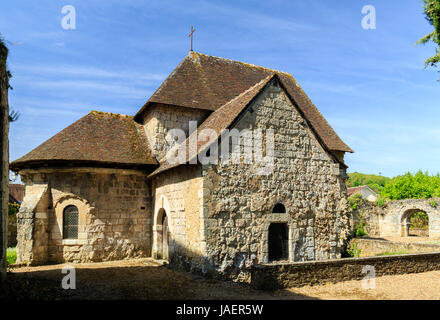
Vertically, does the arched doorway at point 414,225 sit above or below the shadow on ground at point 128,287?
below

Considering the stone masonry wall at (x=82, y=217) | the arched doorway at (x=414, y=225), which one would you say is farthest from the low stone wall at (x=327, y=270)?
the arched doorway at (x=414, y=225)

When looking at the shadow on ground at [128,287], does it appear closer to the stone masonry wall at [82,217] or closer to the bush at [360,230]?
the stone masonry wall at [82,217]

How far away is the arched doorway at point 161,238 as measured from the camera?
12.8 m

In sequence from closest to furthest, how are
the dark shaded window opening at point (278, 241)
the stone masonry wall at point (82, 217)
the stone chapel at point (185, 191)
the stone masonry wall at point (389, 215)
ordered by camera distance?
the stone chapel at point (185, 191), the dark shaded window opening at point (278, 241), the stone masonry wall at point (82, 217), the stone masonry wall at point (389, 215)

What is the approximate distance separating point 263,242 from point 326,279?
2.22m

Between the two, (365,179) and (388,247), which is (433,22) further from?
(365,179)

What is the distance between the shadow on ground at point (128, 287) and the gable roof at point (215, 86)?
6.50m

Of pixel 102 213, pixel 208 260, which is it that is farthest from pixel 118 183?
pixel 208 260

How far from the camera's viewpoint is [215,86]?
15.5 m

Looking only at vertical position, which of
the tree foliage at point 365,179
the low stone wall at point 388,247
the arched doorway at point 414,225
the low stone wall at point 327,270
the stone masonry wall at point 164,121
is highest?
the stone masonry wall at point 164,121

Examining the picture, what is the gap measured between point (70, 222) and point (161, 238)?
315 centimetres
